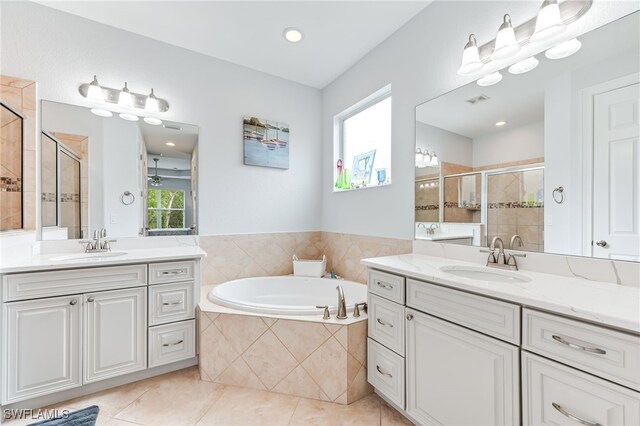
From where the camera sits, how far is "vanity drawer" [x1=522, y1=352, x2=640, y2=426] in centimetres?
77

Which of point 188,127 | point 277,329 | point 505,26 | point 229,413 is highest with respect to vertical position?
point 505,26

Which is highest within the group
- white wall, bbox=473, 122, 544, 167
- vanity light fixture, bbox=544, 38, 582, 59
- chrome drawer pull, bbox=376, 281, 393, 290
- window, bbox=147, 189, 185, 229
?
vanity light fixture, bbox=544, 38, 582, 59

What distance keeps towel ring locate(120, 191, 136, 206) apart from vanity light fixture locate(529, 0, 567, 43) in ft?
9.38

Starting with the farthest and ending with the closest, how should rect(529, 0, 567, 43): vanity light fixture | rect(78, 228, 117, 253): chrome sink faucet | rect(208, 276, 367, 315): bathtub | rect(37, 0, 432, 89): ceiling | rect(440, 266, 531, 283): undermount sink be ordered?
rect(208, 276, 367, 315): bathtub, rect(78, 228, 117, 253): chrome sink faucet, rect(37, 0, 432, 89): ceiling, rect(440, 266, 531, 283): undermount sink, rect(529, 0, 567, 43): vanity light fixture

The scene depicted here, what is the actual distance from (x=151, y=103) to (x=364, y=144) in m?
1.96

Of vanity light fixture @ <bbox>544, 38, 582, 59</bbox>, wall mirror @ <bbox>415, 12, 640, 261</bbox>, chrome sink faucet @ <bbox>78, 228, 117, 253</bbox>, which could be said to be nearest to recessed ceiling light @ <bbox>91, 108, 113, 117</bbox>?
chrome sink faucet @ <bbox>78, 228, 117, 253</bbox>

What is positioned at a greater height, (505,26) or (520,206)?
(505,26)

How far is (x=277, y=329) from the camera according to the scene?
1.75m

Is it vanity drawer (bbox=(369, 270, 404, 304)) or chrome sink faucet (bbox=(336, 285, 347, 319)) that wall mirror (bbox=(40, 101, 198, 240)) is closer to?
chrome sink faucet (bbox=(336, 285, 347, 319))

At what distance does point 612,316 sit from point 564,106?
1.03 meters

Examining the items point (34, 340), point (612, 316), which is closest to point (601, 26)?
point (612, 316)

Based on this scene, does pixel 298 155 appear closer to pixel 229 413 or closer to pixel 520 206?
pixel 520 206

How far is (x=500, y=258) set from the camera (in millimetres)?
1509

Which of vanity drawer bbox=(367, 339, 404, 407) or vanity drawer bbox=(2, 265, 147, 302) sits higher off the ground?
vanity drawer bbox=(2, 265, 147, 302)
